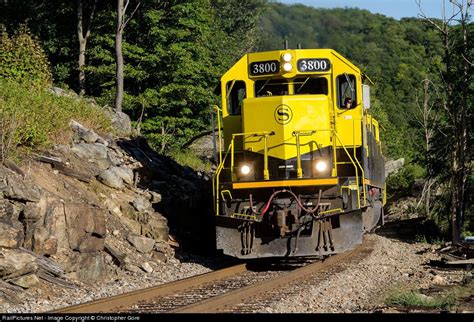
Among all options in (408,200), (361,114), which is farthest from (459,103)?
(408,200)

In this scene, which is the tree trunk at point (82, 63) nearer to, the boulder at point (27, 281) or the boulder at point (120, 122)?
the boulder at point (120, 122)

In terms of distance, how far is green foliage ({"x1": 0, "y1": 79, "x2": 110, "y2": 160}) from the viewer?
39.2 ft

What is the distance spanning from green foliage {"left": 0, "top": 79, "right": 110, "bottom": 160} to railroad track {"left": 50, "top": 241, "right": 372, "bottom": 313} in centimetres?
398

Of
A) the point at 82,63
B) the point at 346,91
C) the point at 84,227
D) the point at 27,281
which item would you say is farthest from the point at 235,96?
the point at 82,63

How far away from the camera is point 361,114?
12.9m

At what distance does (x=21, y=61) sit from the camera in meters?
19.3

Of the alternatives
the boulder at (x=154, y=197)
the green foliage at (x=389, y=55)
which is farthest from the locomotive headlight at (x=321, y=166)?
the green foliage at (x=389, y=55)

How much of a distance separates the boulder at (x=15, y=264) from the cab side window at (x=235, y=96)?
203 inches

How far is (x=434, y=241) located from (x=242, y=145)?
6750mm

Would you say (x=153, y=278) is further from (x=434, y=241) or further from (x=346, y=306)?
(x=434, y=241)

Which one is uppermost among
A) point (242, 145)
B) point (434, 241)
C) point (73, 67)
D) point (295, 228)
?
point (73, 67)

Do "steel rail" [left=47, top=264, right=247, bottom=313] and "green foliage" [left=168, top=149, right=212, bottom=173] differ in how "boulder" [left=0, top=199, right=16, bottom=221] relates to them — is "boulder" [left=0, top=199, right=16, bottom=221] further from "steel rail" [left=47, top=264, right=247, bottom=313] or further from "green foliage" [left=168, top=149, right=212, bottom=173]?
"green foliage" [left=168, top=149, right=212, bottom=173]

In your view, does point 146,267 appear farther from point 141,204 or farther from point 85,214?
point 141,204

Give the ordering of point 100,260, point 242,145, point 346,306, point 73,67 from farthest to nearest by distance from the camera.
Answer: point 73,67
point 242,145
point 100,260
point 346,306
